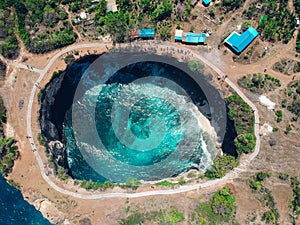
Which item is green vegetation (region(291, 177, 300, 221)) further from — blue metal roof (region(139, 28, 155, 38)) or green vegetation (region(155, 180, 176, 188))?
blue metal roof (region(139, 28, 155, 38))

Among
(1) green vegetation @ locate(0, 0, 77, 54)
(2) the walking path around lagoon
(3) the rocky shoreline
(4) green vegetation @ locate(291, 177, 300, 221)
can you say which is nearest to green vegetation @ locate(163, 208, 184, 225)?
(2) the walking path around lagoon

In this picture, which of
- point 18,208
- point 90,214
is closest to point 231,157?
point 90,214

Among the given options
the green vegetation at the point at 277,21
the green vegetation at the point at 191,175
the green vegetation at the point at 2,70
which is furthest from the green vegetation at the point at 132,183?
the green vegetation at the point at 277,21

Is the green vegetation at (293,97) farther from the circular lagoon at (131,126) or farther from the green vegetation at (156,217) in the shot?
the green vegetation at (156,217)

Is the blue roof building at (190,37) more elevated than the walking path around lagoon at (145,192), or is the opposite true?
the blue roof building at (190,37)

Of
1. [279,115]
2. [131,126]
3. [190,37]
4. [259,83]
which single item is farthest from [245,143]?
[131,126]

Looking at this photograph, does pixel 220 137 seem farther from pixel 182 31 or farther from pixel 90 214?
pixel 90 214
